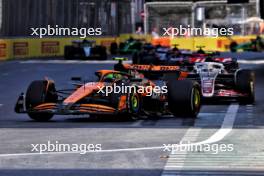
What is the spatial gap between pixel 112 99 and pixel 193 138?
3.08 meters

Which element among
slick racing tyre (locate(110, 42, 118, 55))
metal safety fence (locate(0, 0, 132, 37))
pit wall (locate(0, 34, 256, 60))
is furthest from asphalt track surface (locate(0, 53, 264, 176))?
slick racing tyre (locate(110, 42, 118, 55))

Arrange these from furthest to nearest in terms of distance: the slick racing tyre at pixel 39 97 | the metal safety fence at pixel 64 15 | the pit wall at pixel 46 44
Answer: the metal safety fence at pixel 64 15, the pit wall at pixel 46 44, the slick racing tyre at pixel 39 97

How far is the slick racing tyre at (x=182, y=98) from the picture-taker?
53.8 feet

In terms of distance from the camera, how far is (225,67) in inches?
878

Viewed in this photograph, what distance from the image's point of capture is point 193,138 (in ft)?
42.3

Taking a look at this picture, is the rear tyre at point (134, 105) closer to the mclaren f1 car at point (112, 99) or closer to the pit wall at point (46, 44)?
the mclaren f1 car at point (112, 99)

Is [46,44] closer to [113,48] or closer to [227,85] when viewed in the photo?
[113,48]

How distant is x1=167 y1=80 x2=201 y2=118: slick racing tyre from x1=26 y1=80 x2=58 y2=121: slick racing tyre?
2050 mm

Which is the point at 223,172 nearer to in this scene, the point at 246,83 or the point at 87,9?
the point at 246,83

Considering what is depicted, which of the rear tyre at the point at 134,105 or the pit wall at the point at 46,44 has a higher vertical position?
the pit wall at the point at 46,44

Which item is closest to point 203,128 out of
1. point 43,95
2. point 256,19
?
point 43,95

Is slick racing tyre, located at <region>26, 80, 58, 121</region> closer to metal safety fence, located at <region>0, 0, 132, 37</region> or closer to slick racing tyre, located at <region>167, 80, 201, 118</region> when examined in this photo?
slick racing tyre, located at <region>167, 80, 201, 118</region>

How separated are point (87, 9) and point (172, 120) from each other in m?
44.5

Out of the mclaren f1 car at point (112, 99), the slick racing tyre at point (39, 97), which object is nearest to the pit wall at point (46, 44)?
the mclaren f1 car at point (112, 99)
